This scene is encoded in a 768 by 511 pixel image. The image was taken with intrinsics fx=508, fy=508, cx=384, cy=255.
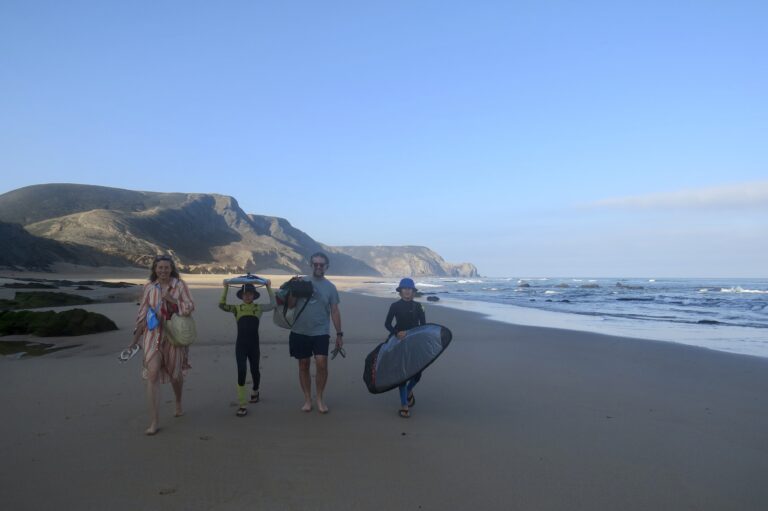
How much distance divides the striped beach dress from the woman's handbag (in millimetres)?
44

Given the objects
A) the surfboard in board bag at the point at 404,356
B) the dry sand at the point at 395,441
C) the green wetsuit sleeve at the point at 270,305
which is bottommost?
the dry sand at the point at 395,441

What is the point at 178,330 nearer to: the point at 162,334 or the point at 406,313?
the point at 162,334

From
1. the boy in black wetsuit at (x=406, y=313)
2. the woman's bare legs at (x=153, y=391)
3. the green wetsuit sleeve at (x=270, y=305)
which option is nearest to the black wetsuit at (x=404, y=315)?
the boy in black wetsuit at (x=406, y=313)

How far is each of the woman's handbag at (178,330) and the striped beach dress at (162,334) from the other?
0.04 metres

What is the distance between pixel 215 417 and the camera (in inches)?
199

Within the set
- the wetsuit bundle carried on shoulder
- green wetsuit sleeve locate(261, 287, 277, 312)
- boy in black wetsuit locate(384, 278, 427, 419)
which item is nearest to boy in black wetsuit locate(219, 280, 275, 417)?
green wetsuit sleeve locate(261, 287, 277, 312)

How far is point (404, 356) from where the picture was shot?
542 centimetres

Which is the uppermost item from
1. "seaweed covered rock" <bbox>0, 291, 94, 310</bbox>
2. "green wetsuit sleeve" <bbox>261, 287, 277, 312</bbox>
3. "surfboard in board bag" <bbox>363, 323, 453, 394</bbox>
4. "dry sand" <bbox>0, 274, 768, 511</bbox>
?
"green wetsuit sleeve" <bbox>261, 287, 277, 312</bbox>

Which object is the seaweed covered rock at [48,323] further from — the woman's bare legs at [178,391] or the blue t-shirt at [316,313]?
the blue t-shirt at [316,313]

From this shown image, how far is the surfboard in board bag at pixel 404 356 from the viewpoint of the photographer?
17.0ft

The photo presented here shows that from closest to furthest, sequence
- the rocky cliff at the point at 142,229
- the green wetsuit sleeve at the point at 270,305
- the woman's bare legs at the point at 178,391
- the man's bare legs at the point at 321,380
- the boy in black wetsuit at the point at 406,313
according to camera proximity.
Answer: the woman's bare legs at the point at 178,391, the man's bare legs at the point at 321,380, the green wetsuit sleeve at the point at 270,305, the boy in black wetsuit at the point at 406,313, the rocky cliff at the point at 142,229

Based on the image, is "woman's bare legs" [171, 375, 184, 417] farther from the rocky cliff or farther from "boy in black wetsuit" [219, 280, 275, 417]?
the rocky cliff

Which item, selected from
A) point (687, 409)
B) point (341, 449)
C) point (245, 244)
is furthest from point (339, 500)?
point (245, 244)

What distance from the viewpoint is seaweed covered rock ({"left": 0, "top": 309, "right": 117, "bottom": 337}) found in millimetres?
9516
